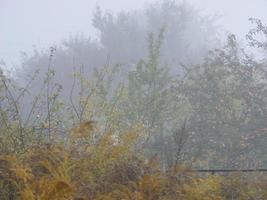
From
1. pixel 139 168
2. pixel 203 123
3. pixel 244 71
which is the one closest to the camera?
pixel 139 168

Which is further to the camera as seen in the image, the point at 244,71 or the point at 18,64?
the point at 18,64

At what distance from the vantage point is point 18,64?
63156 mm

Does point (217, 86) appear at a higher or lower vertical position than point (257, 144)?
higher

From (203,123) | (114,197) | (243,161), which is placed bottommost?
(114,197)

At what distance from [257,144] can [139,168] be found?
44.1ft

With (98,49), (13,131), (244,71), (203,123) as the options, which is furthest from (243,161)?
(98,49)

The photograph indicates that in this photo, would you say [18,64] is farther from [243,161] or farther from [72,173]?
[72,173]

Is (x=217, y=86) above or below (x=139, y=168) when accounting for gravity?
above

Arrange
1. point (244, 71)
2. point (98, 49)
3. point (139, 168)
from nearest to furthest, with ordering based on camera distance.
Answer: point (139, 168), point (244, 71), point (98, 49)

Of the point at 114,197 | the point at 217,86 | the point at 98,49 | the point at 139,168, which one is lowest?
the point at 114,197

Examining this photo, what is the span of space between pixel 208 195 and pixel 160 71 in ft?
47.0

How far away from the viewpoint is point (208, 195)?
4.06m

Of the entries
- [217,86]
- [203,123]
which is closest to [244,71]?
[217,86]

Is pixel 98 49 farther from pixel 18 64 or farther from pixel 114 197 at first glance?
pixel 114 197
